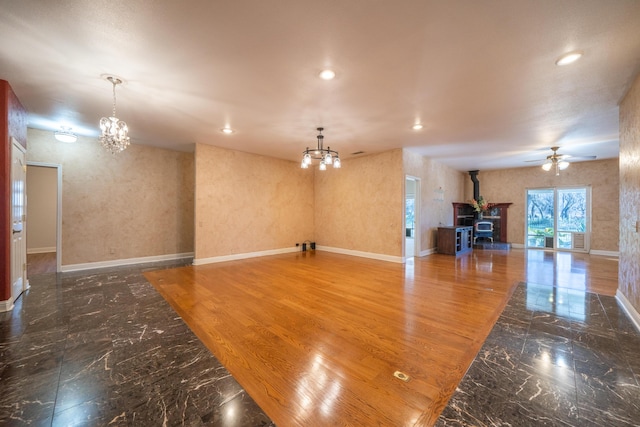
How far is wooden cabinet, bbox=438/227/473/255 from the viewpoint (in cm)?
737

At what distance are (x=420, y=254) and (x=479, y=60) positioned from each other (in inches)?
216

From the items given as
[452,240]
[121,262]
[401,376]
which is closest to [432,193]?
[452,240]

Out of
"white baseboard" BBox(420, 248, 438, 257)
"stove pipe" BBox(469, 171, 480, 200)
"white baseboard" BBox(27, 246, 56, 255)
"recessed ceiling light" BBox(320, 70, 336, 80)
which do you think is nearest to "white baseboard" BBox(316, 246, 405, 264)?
"white baseboard" BBox(420, 248, 438, 257)

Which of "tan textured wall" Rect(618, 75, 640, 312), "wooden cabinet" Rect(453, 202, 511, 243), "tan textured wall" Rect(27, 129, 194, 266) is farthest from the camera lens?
"wooden cabinet" Rect(453, 202, 511, 243)

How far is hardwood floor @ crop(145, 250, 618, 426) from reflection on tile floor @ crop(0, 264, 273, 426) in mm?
187

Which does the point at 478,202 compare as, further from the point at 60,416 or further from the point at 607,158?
the point at 60,416

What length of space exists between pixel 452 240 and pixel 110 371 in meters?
7.67

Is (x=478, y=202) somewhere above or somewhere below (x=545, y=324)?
above

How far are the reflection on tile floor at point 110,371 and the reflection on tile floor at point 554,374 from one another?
1.51m

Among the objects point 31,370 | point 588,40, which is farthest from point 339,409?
point 588,40

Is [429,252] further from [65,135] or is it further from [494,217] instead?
[65,135]

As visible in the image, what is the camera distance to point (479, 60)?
2.56 meters

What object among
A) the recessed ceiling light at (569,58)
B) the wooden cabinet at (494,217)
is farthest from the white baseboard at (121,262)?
the wooden cabinet at (494,217)

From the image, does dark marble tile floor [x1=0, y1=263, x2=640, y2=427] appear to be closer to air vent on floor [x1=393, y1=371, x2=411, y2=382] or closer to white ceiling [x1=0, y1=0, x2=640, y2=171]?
air vent on floor [x1=393, y1=371, x2=411, y2=382]
